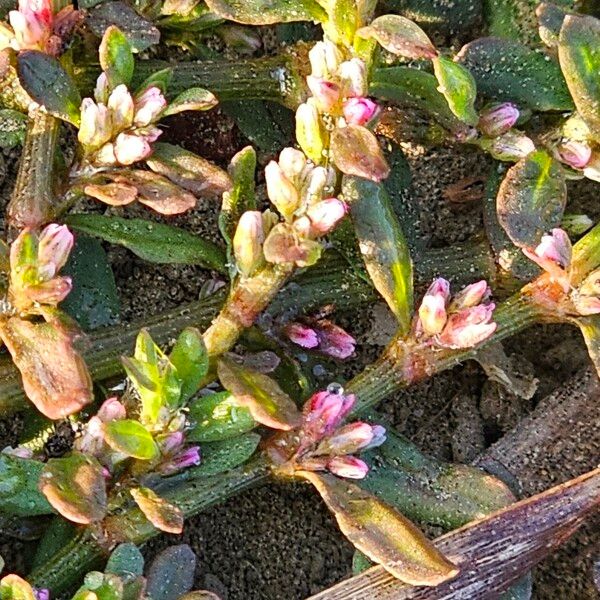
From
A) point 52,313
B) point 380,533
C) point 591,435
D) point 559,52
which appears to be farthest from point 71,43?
point 591,435

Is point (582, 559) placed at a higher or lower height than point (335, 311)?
lower

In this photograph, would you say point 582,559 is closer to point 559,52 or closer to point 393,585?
point 393,585

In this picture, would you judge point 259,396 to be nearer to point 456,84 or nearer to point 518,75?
point 456,84

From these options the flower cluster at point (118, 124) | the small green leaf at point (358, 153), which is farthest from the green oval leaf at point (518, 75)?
the flower cluster at point (118, 124)

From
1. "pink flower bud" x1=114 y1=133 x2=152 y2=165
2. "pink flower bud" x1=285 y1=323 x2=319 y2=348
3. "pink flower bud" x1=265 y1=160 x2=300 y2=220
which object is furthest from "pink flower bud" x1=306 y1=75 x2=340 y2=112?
"pink flower bud" x1=285 y1=323 x2=319 y2=348

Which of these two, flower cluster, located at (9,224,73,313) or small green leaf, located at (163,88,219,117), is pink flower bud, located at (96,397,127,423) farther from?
small green leaf, located at (163,88,219,117)

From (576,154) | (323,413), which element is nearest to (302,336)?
(323,413)

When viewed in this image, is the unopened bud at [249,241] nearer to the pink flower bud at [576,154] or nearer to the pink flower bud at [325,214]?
the pink flower bud at [325,214]
